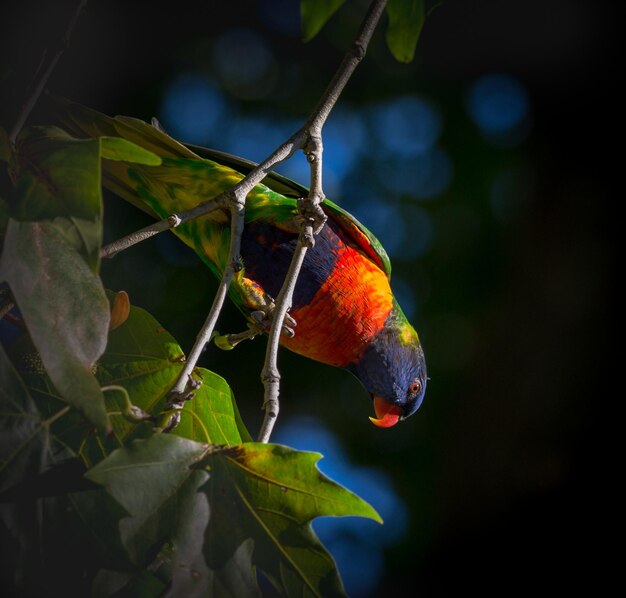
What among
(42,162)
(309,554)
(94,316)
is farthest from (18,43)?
(309,554)

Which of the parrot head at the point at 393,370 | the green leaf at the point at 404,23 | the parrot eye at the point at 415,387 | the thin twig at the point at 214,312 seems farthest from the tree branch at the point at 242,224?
the parrot eye at the point at 415,387

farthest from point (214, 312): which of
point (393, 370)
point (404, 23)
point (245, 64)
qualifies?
point (245, 64)

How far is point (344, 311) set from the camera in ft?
5.61

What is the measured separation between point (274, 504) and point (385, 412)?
1253 mm

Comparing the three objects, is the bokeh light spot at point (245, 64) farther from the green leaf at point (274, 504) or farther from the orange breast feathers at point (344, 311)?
the green leaf at point (274, 504)

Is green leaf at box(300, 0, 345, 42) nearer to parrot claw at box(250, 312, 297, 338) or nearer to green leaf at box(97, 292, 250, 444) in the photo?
green leaf at box(97, 292, 250, 444)

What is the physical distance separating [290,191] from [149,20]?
1994 millimetres

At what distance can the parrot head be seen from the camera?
1.85m

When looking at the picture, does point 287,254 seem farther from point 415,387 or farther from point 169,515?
point 169,515

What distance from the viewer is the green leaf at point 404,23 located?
921 mm

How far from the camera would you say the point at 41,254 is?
66 cm

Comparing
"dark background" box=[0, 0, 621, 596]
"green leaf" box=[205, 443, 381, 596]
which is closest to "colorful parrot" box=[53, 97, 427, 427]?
"green leaf" box=[205, 443, 381, 596]

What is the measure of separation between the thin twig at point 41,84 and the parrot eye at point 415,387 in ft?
4.37

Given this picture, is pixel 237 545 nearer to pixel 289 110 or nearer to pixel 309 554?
pixel 309 554
